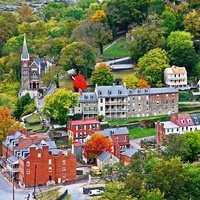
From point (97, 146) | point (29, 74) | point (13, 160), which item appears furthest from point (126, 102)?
point (13, 160)

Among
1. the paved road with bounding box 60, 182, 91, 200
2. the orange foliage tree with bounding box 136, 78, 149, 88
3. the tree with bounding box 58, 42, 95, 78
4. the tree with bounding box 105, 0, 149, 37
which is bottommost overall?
the paved road with bounding box 60, 182, 91, 200

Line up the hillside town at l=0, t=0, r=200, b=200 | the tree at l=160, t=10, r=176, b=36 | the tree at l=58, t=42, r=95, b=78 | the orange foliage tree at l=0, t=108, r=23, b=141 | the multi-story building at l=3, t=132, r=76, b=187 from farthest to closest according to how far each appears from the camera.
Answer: the tree at l=160, t=10, r=176, b=36, the tree at l=58, t=42, r=95, b=78, the orange foliage tree at l=0, t=108, r=23, b=141, the multi-story building at l=3, t=132, r=76, b=187, the hillside town at l=0, t=0, r=200, b=200

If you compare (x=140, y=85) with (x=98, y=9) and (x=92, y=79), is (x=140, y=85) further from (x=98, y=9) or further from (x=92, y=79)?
(x=98, y=9)

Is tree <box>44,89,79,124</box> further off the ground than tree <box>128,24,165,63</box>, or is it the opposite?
tree <box>128,24,165,63</box>

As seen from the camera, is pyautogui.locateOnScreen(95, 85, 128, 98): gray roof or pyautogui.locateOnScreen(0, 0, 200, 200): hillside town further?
pyautogui.locateOnScreen(95, 85, 128, 98): gray roof

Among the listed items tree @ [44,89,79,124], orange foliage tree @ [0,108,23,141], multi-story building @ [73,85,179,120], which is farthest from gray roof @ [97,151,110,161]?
multi-story building @ [73,85,179,120]

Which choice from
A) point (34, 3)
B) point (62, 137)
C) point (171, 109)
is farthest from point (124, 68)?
point (34, 3)

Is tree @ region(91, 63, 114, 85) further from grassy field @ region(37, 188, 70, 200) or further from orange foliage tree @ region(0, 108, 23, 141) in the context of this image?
grassy field @ region(37, 188, 70, 200)

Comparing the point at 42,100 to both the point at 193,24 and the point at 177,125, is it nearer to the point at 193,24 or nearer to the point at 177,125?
the point at 177,125

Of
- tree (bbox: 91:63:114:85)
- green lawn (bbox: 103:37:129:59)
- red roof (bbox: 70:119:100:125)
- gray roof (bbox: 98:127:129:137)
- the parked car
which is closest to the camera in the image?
the parked car
